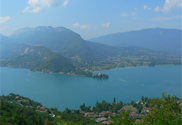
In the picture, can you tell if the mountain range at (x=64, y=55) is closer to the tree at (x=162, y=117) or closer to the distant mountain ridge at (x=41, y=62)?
the distant mountain ridge at (x=41, y=62)

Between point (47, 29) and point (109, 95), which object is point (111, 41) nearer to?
point (47, 29)

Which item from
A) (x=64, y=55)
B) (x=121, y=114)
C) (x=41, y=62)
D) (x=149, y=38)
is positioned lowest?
(x=121, y=114)

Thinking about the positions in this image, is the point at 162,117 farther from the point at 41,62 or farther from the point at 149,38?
the point at 149,38

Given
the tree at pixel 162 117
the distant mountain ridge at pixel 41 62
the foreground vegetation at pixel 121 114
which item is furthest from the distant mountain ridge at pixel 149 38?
the tree at pixel 162 117

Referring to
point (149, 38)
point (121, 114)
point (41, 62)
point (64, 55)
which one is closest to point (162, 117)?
point (121, 114)

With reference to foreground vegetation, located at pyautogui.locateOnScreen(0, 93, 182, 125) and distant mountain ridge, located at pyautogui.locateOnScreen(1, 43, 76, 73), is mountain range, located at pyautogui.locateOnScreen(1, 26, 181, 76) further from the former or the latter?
foreground vegetation, located at pyautogui.locateOnScreen(0, 93, 182, 125)

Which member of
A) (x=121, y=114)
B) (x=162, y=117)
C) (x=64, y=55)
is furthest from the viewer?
(x=64, y=55)

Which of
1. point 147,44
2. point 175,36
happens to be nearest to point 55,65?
point 147,44

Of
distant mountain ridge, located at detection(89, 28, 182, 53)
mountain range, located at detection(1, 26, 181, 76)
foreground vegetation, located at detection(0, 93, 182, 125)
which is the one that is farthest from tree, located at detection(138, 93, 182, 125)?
distant mountain ridge, located at detection(89, 28, 182, 53)
